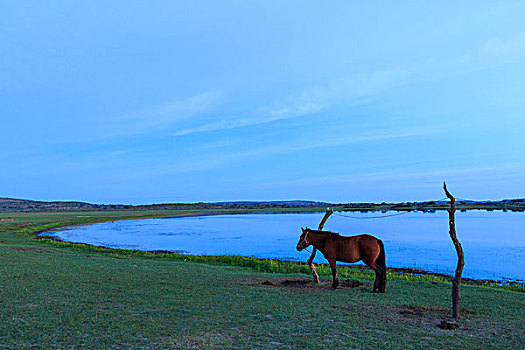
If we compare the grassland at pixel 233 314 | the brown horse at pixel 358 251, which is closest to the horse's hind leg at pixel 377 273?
the brown horse at pixel 358 251

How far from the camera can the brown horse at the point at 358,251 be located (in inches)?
527

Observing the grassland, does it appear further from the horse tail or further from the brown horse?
the brown horse

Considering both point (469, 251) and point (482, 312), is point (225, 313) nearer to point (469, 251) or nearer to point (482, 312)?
point (482, 312)

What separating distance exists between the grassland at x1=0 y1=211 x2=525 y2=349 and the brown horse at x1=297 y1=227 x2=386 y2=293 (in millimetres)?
705

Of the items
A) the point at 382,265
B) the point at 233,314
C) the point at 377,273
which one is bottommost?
the point at 233,314

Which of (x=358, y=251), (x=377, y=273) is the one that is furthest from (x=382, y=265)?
(x=358, y=251)

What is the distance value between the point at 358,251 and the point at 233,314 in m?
5.66

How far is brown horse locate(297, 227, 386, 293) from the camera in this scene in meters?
13.4

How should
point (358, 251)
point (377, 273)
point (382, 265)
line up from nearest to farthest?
1. point (382, 265)
2. point (377, 273)
3. point (358, 251)

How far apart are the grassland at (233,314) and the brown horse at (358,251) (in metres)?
0.71

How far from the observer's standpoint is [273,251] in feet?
129

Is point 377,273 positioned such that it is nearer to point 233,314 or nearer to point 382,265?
point 382,265

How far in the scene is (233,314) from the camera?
32.2 feet

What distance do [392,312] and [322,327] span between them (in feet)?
9.18
